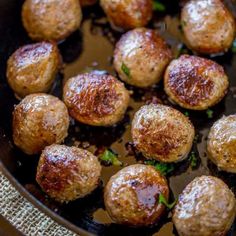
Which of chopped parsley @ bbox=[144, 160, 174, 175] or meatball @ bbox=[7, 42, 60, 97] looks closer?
chopped parsley @ bbox=[144, 160, 174, 175]

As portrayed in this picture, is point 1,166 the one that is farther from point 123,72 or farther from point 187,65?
point 187,65

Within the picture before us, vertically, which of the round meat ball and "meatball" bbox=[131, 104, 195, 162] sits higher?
"meatball" bbox=[131, 104, 195, 162]

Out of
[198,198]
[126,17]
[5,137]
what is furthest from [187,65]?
[5,137]

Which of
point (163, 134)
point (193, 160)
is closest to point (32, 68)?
point (163, 134)

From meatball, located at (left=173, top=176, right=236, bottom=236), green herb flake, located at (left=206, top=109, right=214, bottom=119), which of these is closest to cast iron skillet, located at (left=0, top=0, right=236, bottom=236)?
green herb flake, located at (left=206, top=109, right=214, bottom=119)

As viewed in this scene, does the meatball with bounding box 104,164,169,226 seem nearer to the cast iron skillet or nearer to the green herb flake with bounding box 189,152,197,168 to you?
the cast iron skillet

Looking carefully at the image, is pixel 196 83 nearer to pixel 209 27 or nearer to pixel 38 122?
pixel 209 27
